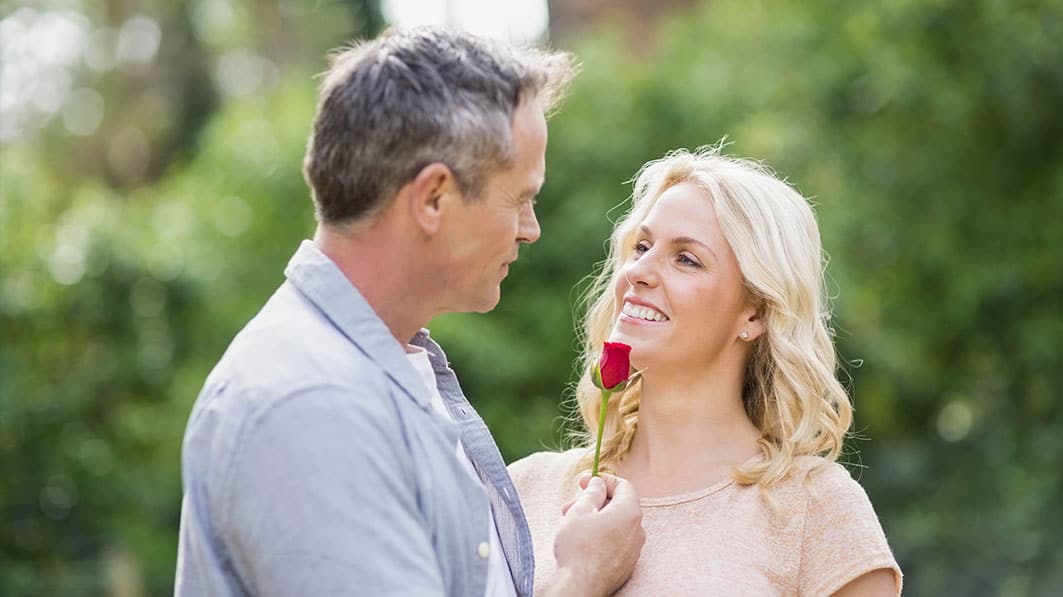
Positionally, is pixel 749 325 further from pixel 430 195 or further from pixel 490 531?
pixel 430 195

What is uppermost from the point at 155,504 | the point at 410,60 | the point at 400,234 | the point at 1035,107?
the point at 410,60

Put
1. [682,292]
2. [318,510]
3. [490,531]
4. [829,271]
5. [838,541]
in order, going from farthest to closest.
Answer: [829,271]
[682,292]
[838,541]
[490,531]
[318,510]

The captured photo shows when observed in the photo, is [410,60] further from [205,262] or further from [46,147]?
[46,147]

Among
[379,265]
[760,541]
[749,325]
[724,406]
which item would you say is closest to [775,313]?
[749,325]

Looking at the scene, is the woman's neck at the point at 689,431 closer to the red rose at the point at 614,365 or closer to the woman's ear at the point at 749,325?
the woman's ear at the point at 749,325

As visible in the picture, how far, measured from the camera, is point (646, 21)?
13445mm

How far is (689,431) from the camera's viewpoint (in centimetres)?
298

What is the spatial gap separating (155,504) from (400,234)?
6.89 m

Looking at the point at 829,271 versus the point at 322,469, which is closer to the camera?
the point at 322,469

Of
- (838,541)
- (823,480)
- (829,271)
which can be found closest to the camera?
(838,541)

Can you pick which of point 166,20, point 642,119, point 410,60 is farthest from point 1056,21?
point 166,20

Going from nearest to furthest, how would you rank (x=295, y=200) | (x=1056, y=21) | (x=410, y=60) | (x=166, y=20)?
(x=410, y=60) → (x=295, y=200) → (x=1056, y=21) → (x=166, y=20)

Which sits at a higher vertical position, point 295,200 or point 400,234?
point 400,234

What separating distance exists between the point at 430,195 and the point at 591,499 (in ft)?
2.73
